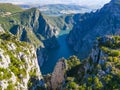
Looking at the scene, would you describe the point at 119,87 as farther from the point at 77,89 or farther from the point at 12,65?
the point at 12,65

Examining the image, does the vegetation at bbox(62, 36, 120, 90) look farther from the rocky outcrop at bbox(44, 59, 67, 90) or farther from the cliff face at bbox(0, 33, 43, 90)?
the cliff face at bbox(0, 33, 43, 90)

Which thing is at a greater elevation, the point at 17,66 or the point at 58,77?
the point at 17,66

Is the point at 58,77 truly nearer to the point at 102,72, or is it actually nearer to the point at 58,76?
the point at 58,76

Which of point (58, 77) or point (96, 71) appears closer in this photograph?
point (96, 71)

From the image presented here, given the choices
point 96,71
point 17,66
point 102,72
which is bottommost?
point 17,66

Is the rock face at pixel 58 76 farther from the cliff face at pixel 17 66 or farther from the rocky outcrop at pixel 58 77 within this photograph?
the cliff face at pixel 17 66

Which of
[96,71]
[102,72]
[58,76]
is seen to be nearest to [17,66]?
[58,76]

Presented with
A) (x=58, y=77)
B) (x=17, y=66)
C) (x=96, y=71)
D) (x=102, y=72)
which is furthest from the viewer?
(x=58, y=77)

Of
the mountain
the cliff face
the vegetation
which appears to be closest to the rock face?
the mountain

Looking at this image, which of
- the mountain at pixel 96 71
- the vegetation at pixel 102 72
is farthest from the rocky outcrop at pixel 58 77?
the vegetation at pixel 102 72
